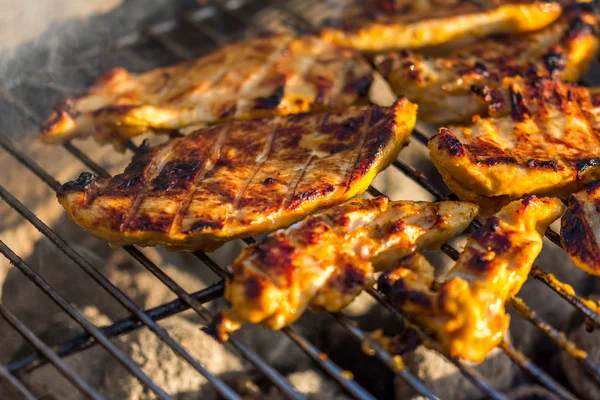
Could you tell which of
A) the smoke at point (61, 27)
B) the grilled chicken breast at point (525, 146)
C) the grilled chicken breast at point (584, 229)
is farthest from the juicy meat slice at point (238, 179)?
the smoke at point (61, 27)

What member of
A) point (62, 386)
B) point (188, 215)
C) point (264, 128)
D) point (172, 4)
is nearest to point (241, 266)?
point (188, 215)

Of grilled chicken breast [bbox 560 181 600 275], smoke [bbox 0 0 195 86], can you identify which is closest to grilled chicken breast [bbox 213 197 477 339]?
grilled chicken breast [bbox 560 181 600 275]

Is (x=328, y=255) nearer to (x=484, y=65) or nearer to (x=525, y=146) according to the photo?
(x=525, y=146)

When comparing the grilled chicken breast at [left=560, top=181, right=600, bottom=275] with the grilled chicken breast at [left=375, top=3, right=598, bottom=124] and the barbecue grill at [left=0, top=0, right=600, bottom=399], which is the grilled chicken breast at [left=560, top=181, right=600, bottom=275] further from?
the grilled chicken breast at [left=375, top=3, right=598, bottom=124]

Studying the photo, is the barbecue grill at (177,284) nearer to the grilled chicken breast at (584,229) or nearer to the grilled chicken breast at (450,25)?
the grilled chicken breast at (584,229)

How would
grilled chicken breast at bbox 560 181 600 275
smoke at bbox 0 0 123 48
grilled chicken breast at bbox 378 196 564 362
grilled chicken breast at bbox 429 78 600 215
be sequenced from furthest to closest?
1. smoke at bbox 0 0 123 48
2. grilled chicken breast at bbox 429 78 600 215
3. grilled chicken breast at bbox 560 181 600 275
4. grilled chicken breast at bbox 378 196 564 362
